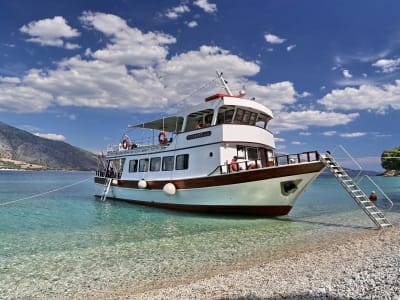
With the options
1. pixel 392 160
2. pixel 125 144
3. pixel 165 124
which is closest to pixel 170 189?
pixel 165 124

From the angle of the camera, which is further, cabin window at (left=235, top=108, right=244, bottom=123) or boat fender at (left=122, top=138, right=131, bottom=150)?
boat fender at (left=122, top=138, right=131, bottom=150)

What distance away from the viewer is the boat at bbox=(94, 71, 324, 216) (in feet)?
50.9

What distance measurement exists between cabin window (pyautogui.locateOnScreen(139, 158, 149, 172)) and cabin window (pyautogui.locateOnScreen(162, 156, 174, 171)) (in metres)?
2.19

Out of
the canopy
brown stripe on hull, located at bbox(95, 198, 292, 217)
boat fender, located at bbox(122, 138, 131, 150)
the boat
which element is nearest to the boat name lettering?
the boat

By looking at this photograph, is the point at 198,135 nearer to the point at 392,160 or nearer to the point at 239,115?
the point at 239,115

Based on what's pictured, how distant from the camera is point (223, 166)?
1672 cm

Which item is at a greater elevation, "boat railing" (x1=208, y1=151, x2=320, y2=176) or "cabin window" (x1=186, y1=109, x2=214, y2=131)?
"cabin window" (x1=186, y1=109, x2=214, y2=131)

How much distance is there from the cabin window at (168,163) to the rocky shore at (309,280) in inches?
469

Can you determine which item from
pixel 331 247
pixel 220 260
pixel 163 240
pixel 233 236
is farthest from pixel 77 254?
pixel 331 247

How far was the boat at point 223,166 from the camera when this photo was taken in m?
15.5

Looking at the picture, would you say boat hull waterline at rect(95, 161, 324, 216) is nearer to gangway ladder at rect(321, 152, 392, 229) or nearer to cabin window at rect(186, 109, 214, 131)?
gangway ladder at rect(321, 152, 392, 229)

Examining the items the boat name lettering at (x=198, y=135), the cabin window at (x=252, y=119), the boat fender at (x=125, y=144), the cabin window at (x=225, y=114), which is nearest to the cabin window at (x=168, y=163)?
the boat name lettering at (x=198, y=135)

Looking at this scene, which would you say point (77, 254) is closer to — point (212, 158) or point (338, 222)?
point (212, 158)

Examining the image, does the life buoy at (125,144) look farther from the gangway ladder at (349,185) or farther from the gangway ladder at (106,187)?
the gangway ladder at (349,185)
